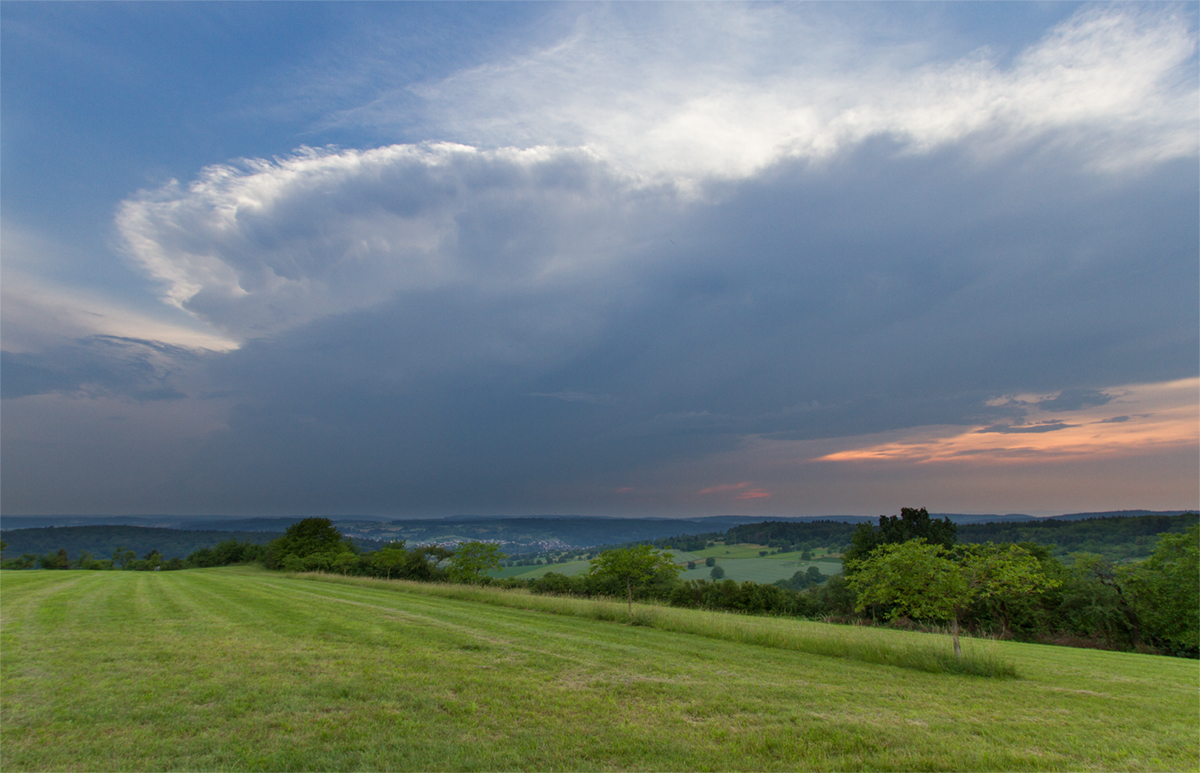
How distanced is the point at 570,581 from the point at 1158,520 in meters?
107

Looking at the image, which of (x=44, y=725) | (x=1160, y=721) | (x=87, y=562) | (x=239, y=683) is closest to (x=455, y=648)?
(x=239, y=683)

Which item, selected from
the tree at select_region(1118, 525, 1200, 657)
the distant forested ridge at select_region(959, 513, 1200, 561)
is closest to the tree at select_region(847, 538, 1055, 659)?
the tree at select_region(1118, 525, 1200, 657)

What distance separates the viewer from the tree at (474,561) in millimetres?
33906

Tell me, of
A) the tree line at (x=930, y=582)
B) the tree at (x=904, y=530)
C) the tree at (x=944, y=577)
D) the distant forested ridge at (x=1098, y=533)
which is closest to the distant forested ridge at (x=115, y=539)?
the tree line at (x=930, y=582)

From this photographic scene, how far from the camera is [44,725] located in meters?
6.70

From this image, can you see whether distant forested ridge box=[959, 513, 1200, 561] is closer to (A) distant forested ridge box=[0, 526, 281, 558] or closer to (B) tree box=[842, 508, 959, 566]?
(B) tree box=[842, 508, 959, 566]

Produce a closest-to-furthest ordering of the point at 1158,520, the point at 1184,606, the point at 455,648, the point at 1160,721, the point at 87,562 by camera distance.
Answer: the point at 1160,721 → the point at 455,648 → the point at 1184,606 → the point at 1158,520 → the point at 87,562

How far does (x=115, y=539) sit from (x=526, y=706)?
221m

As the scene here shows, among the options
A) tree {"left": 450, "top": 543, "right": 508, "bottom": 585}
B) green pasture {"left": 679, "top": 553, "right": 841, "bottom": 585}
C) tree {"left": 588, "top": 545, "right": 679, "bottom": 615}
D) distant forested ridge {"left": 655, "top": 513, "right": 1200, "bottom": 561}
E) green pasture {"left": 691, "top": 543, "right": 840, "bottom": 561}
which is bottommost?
green pasture {"left": 691, "top": 543, "right": 840, "bottom": 561}

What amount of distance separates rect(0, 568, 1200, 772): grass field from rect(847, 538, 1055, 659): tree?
140 cm

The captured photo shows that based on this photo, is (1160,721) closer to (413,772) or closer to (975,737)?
(975,737)

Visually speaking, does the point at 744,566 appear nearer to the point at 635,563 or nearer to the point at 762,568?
the point at 762,568

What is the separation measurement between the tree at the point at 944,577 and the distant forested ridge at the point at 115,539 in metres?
154

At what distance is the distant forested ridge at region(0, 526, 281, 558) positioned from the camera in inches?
5221
